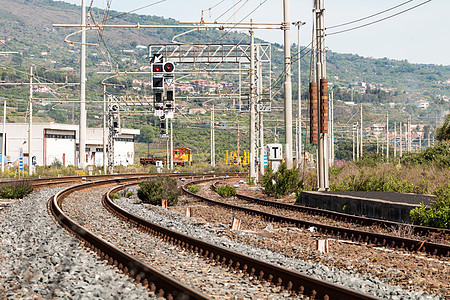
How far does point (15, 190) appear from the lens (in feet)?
85.8

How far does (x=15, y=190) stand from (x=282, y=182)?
40.4 ft

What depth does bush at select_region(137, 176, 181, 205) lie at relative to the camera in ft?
79.5

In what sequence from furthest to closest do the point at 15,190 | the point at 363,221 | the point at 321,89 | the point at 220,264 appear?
Result: the point at 15,190
the point at 321,89
the point at 363,221
the point at 220,264

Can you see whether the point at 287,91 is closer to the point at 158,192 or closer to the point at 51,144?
the point at 158,192

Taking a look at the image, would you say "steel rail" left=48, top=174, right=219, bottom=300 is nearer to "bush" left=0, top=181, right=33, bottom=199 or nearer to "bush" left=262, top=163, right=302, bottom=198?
"bush" left=0, top=181, right=33, bottom=199

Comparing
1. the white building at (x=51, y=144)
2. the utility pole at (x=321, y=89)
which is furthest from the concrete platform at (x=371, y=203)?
the white building at (x=51, y=144)

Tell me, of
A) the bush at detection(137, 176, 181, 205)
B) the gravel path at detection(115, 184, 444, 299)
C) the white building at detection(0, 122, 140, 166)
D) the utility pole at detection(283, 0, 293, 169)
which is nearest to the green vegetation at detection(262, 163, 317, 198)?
the utility pole at detection(283, 0, 293, 169)

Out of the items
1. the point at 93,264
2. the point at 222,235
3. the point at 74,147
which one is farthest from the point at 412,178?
the point at 74,147

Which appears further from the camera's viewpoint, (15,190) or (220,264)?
(15,190)

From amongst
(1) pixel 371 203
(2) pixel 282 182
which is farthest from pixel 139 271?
(2) pixel 282 182

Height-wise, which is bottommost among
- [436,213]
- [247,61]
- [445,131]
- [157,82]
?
[436,213]

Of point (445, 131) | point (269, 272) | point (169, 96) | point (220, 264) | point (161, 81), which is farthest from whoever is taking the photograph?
point (445, 131)

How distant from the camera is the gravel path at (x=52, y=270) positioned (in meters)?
7.38

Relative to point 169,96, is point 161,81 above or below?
above
